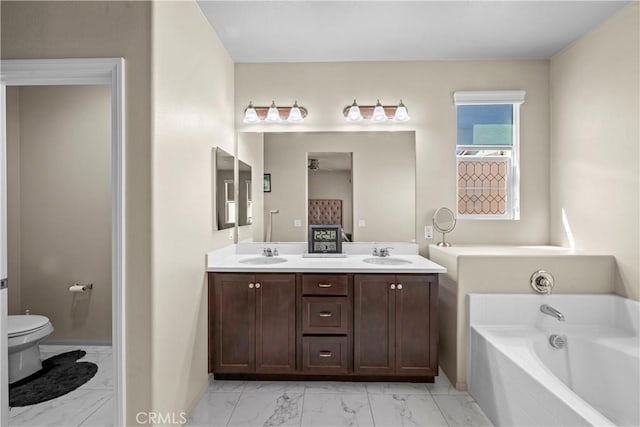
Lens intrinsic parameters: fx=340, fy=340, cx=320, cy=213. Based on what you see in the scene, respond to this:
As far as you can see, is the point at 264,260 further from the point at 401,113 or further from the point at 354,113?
the point at 401,113

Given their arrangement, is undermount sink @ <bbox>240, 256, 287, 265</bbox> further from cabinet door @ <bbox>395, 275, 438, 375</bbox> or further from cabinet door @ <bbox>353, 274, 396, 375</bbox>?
cabinet door @ <bbox>395, 275, 438, 375</bbox>

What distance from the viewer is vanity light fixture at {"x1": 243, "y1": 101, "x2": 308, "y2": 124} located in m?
2.96

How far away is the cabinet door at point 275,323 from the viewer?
94.8 inches

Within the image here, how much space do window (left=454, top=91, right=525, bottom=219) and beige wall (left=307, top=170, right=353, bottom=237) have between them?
3.25 feet

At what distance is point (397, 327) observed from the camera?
7.79ft

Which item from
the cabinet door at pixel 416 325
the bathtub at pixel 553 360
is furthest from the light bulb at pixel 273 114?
the bathtub at pixel 553 360

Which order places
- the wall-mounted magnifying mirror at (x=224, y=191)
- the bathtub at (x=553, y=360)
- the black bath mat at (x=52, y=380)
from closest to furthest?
the bathtub at (x=553, y=360), the black bath mat at (x=52, y=380), the wall-mounted magnifying mirror at (x=224, y=191)

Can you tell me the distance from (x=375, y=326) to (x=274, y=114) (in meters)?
1.93

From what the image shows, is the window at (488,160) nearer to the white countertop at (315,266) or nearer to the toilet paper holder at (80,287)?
the white countertop at (315,266)

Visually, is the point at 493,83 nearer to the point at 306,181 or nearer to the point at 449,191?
the point at 449,191

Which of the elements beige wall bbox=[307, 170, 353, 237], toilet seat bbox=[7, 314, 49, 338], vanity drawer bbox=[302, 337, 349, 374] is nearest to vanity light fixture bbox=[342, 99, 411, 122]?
beige wall bbox=[307, 170, 353, 237]

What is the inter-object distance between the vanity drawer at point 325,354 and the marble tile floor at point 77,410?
4.05 feet

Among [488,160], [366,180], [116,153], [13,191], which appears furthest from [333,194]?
[13,191]

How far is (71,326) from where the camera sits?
9.96 feet
